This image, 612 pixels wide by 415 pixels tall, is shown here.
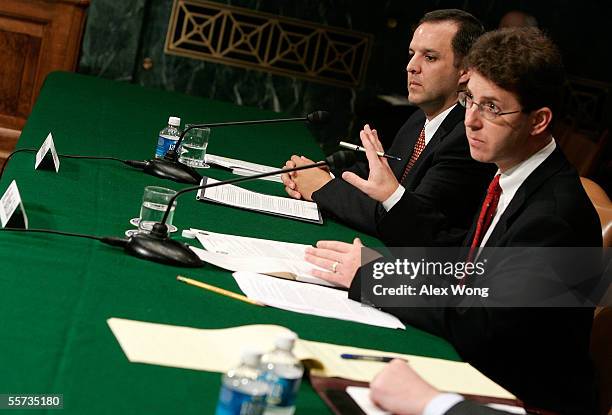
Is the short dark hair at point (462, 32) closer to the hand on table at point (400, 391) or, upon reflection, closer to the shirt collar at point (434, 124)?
the shirt collar at point (434, 124)

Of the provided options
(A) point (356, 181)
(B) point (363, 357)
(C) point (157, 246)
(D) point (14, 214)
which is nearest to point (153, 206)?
(C) point (157, 246)

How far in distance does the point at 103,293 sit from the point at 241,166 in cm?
159

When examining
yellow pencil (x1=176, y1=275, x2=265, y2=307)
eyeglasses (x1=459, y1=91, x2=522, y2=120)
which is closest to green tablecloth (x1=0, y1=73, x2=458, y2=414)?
yellow pencil (x1=176, y1=275, x2=265, y2=307)

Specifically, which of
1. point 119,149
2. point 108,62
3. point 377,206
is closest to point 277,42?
point 108,62

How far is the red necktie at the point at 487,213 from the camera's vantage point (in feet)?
8.18

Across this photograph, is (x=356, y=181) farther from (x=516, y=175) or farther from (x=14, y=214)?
(x=14, y=214)

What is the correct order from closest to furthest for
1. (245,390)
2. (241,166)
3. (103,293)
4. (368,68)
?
1. (245,390)
2. (103,293)
3. (241,166)
4. (368,68)

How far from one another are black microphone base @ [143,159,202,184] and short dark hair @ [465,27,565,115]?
3.57 ft

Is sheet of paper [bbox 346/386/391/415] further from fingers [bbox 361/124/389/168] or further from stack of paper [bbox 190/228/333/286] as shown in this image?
fingers [bbox 361/124/389/168]

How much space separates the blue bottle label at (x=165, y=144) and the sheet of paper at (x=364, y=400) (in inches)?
68.3

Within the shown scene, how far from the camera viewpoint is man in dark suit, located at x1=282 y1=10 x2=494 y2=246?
286 cm

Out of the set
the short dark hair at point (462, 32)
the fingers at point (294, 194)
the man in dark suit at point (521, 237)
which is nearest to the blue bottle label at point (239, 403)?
the man in dark suit at point (521, 237)

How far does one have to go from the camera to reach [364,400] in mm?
1675

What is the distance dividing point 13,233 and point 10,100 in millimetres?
3511
